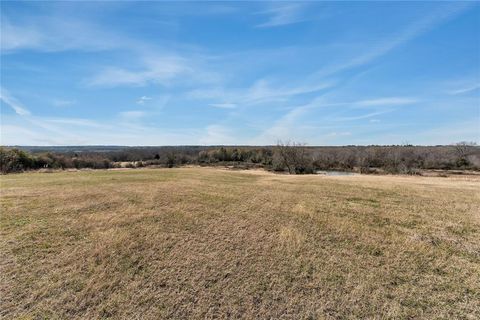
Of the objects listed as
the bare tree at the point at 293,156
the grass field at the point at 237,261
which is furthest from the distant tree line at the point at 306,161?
the grass field at the point at 237,261

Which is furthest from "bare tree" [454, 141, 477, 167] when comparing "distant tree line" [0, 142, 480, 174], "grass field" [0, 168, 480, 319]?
"grass field" [0, 168, 480, 319]

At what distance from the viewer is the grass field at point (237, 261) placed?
425 cm

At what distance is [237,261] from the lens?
18.4ft

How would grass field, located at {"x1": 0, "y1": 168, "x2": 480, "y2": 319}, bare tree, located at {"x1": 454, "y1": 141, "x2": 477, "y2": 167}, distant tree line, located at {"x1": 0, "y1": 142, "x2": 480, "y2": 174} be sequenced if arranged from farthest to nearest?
bare tree, located at {"x1": 454, "y1": 141, "x2": 477, "y2": 167}, distant tree line, located at {"x1": 0, "y1": 142, "x2": 480, "y2": 174}, grass field, located at {"x1": 0, "y1": 168, "x2": 480, "y2": 319}

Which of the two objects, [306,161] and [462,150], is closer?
[306,161]

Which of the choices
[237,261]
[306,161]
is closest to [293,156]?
[306,161]

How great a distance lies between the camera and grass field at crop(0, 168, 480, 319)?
4.25m

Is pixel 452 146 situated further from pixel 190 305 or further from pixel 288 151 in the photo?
pixel 190 305

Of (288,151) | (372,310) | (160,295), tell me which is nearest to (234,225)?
(160,295)

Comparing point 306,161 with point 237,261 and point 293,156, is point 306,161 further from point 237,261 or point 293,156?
point 237,261

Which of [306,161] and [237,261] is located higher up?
[306,161]

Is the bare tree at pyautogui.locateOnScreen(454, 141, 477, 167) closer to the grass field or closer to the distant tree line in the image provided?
the distant tree line

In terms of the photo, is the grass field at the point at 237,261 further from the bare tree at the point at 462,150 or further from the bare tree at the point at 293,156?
the bare tree at the point at 462,150

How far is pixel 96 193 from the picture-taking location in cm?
1177
